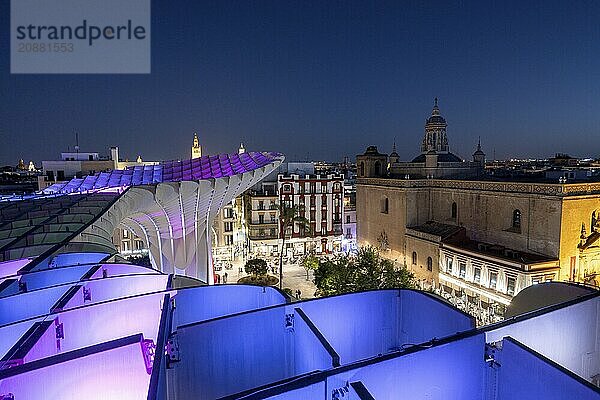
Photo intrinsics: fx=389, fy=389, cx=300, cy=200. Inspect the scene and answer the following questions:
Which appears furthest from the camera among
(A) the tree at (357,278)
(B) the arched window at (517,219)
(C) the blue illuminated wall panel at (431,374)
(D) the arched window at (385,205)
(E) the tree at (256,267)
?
(D) the arched window at (385,205)

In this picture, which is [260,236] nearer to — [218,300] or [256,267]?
[256,267]

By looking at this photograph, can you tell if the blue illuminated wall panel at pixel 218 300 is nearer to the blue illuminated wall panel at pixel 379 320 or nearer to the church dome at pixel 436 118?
the blue illuminated wall panel at pixel 379 320

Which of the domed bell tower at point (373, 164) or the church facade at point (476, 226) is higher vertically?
the domed bell tower at point (373, 164)

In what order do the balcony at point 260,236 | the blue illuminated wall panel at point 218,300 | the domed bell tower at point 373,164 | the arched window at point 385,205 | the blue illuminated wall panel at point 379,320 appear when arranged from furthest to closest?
the domed bell tower at point 373,164 → the balcony at point 260,236 → the arched window at point 385,205 → the blue illuminated wall panel at point 218,300 → the blue illuminated wall panel at point 379,320

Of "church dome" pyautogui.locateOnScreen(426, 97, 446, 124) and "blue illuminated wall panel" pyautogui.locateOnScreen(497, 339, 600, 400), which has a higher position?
"church dome" pyautogui.locateOnScreen(426, 97, 446, 124)

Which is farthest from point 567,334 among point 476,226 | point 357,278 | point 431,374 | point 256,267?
point 476,226

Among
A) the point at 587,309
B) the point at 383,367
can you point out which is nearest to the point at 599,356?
the point at 587,309

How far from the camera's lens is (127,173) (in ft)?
110

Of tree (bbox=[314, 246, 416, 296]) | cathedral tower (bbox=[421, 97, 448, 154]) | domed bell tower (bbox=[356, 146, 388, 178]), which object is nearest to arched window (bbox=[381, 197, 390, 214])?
domed bell tower (bbox=[356, 146, 388, 178])

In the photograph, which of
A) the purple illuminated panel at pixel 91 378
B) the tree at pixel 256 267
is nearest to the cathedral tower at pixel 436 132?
the tree at pixel 256 267

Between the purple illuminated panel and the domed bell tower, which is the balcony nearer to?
the domed bell tower

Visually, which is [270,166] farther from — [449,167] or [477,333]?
[449,167]

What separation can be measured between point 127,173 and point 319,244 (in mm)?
23260

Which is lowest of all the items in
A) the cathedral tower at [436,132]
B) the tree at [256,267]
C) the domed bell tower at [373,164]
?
the tree at [256,267]
